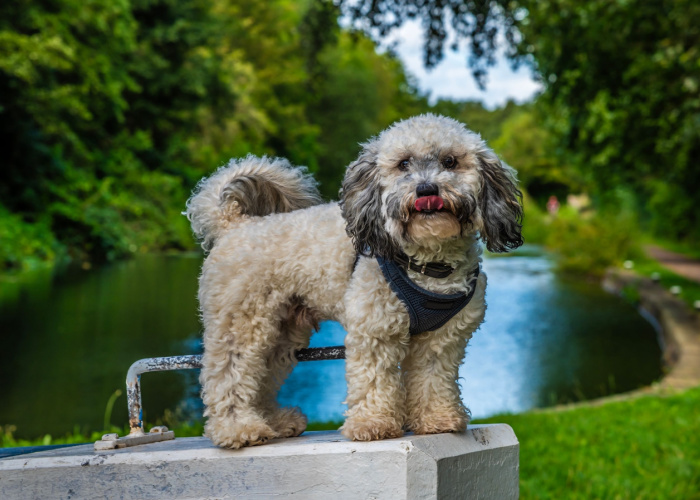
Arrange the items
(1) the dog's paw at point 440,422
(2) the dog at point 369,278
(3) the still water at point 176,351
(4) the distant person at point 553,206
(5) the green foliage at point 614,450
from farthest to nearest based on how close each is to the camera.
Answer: (4) the distant person at point 553,206
(3) the still water at point 176,351
(5) the green foliage at point 614,450
(1) the dog's paw at point 440,422
(2) the dog at point 369,278

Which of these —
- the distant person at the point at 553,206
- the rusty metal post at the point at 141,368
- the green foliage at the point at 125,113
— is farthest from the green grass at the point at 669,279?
the distant person at the point at 553,206

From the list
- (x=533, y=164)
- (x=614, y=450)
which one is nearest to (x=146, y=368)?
(x=614, y=450)

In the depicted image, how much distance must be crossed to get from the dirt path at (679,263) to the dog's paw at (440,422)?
15380mm

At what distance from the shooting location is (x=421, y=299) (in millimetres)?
2434

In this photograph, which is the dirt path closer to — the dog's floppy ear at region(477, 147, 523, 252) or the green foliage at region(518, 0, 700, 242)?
the green foliage at region(518, 0, 700, 242)

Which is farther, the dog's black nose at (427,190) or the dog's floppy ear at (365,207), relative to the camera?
the dog's floppy ear at (365,207)

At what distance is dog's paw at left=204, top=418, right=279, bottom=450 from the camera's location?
2572mm

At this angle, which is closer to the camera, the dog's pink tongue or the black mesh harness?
the dog's pink tongue

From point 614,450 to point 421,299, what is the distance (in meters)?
3.76

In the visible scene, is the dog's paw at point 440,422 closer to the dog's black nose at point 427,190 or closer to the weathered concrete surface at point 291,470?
the weathered concrete surface at point 291,470

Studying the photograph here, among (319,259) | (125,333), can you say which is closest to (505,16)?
(319,259)

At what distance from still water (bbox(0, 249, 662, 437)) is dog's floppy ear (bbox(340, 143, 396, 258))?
10.9 feet

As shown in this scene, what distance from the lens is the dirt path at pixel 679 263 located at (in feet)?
59.3

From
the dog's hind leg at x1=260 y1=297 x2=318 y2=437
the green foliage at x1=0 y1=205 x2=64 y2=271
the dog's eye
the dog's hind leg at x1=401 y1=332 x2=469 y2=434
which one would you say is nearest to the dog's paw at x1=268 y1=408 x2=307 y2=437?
the dog's hind leg at x1=260 y1=297 x2=318 y2=437
